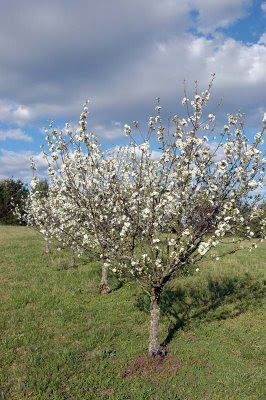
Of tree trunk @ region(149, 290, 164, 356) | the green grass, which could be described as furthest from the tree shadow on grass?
tree trunk @ region(149, 290, 164, 356)

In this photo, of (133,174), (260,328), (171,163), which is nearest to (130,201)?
(133,174)

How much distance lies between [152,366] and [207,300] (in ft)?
18.1

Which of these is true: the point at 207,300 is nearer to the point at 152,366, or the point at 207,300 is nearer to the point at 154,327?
the point at 154,327

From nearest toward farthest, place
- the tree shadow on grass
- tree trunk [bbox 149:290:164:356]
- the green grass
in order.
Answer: the green grass < tree trunk [bbox 149:290:164:356] < the tree shadow on grass

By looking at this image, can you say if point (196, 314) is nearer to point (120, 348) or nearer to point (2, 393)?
point (120, 348)

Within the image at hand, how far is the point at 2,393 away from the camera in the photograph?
9.07m

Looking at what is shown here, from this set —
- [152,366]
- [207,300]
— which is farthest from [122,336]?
[207,300]

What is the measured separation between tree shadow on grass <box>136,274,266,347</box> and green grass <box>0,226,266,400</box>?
37 mm

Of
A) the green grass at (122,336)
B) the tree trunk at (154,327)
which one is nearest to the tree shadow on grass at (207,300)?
the green grass at (122,336)

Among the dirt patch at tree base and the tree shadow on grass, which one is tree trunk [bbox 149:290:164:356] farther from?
the tree shadow on grass

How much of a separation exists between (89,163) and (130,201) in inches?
64.1

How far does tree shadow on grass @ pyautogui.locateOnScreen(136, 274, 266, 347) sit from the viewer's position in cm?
1363

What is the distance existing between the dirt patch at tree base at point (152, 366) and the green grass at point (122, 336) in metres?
0.13

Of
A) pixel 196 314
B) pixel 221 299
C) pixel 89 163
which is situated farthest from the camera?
pixel 221 299
